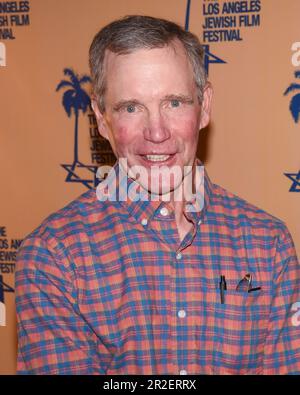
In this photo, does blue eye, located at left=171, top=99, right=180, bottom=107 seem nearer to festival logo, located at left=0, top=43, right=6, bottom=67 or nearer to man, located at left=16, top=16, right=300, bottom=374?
man, located at left=16, top=16, right=300, bottom=374

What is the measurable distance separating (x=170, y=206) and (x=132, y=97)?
0.28m

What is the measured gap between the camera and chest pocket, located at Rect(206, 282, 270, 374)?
133 centimetres

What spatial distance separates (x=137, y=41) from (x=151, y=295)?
565 mm

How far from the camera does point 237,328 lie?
1345mm

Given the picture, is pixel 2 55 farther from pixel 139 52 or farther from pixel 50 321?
pixel 50 321

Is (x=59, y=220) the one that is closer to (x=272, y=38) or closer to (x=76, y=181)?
(x=76, y=181)

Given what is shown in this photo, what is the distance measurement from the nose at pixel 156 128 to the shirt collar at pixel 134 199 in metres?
0.15

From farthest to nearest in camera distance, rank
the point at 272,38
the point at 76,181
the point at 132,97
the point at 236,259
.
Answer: the point at 76,181 → the point at 272,38 → the point at 236,259 → the point at 132,97

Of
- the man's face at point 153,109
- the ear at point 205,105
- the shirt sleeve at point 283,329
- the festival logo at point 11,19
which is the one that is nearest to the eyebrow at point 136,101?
the man's face at point 153,109

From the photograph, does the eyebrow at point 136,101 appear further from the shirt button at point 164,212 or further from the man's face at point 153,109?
the shirt button at point 164,212

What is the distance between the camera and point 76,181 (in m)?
2.32

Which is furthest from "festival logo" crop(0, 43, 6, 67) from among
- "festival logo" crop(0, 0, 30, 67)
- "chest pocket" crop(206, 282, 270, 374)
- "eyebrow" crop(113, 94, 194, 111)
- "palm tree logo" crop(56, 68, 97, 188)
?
"chest pocket" crop(206, 282, 270, 374)

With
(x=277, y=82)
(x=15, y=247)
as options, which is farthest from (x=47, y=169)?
(x=277, y=82)

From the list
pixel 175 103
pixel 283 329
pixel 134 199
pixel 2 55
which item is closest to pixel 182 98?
pixel 175 103
